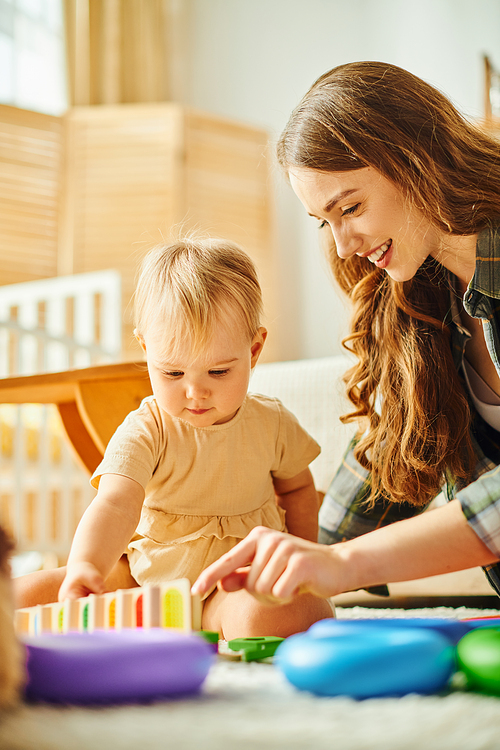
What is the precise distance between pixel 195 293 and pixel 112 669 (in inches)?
19.6

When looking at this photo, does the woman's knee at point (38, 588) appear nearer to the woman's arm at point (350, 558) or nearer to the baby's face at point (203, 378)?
the baby's face at point (203, 378)

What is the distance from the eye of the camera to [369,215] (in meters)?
0.86

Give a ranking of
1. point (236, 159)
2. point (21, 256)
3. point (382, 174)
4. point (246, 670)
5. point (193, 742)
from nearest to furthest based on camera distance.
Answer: point (193, 742), point (246, 670), point (382, 174), point (21, 256), point (236, 159)

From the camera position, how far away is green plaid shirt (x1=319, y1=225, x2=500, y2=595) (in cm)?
62

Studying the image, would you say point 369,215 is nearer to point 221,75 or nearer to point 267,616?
point 267,616

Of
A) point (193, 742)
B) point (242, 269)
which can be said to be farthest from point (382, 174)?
point (193, 742)

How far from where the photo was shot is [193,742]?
35 centimetres

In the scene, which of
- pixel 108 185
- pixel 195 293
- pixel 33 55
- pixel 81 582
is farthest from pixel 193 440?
pixel 33 55

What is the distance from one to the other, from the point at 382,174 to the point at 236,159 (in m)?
2.83

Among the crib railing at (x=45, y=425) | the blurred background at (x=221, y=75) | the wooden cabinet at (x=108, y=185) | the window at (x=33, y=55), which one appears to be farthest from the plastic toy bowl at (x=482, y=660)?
the window at (x=33, y=55)

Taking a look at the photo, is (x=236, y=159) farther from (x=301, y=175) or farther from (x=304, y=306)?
(x=301, y=175)

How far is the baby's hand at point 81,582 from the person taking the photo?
609mm

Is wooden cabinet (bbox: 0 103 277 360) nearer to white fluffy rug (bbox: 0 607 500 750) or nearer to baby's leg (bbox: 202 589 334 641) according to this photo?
baby's leg (bbox: 202 589 334 641)

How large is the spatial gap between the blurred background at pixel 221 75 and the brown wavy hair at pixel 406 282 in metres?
2.21
